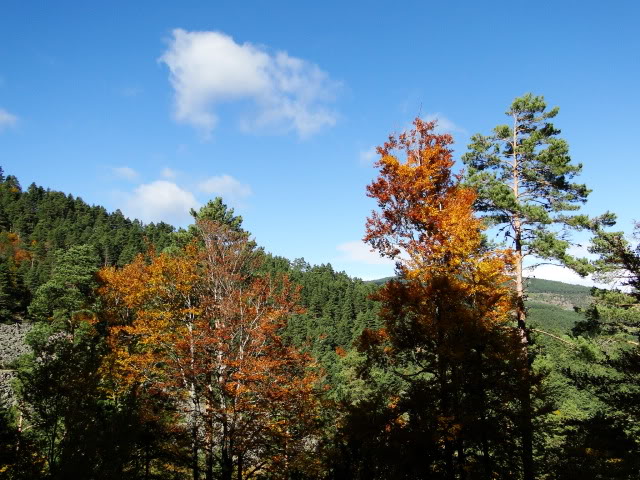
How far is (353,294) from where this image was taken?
331ft

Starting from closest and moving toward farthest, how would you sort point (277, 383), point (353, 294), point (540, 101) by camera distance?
point (277, 383) → point (540, 101) → point (353, 294)

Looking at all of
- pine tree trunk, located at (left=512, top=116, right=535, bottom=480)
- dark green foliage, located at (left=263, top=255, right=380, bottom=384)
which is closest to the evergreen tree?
pine tree trunk, located at (left=512, top=116, right=535, bottom=480)

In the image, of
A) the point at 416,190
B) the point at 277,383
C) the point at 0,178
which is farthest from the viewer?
the point at 0,178

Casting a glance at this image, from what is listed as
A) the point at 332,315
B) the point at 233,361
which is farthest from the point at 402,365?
the point at 332,315

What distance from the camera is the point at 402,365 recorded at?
10.5 metres

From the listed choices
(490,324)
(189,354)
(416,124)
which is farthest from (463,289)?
(189,354)

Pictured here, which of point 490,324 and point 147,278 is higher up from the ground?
point 147,278

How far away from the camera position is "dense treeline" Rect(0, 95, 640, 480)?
8.62 meters

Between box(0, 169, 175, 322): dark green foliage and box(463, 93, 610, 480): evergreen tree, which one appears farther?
box(0, 169, 175, 322): dark green foliage

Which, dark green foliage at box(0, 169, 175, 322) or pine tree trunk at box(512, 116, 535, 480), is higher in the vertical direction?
dark green foliage at box(0, 169, 175, 322)

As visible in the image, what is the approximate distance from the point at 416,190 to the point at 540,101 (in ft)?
30.2

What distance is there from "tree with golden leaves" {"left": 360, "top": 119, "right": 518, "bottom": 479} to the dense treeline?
1.8 inches

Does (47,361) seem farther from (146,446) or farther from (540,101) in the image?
(540,101)

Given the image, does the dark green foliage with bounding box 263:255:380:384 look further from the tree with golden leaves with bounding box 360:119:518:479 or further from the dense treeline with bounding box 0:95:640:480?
the tree with golden leaves with bounding box 360:119:518:479
